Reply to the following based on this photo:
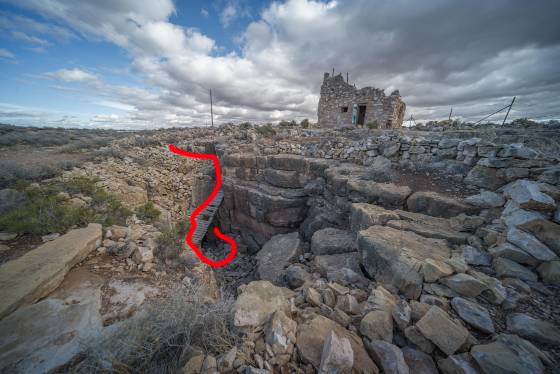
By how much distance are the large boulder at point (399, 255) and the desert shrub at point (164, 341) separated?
6.49ft

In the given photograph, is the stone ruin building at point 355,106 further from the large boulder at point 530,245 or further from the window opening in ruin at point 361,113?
the large boulder at point 530,245

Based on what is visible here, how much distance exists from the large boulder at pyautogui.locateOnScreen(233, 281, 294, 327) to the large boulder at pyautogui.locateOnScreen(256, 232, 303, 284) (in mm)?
2150

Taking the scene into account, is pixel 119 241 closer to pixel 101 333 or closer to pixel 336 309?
pixel 101 333

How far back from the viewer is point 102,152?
9.49 metres

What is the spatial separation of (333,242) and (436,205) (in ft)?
7.21

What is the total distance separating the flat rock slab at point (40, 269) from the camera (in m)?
2.33

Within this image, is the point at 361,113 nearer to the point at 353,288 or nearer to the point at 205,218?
the point at 205,218

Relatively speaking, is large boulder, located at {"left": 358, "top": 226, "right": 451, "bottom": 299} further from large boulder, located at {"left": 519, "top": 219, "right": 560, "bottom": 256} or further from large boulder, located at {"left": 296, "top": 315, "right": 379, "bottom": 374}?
large boulder, located at {"left": 296, "top": 315, "right": 379, "bottom": 374}

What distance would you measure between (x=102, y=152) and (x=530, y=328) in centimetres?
1384

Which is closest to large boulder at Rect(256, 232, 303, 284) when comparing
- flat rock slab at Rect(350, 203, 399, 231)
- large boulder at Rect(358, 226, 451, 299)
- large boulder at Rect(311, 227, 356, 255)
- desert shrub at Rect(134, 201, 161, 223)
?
large boulder at Rect(311, 227, 356, 255)

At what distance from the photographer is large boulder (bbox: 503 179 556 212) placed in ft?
8.14

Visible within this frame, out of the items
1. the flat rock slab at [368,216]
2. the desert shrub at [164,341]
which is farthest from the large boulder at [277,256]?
the desert shrub at [164,341]

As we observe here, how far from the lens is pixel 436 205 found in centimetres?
378

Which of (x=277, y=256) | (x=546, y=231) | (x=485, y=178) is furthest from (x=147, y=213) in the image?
(x=485, y=178)
